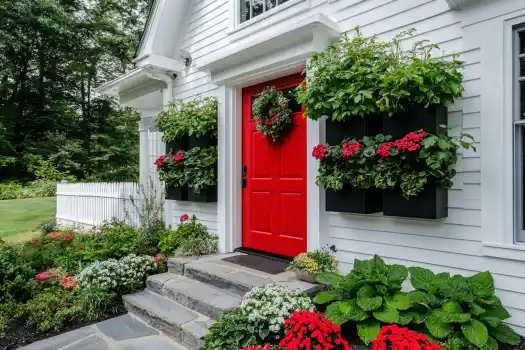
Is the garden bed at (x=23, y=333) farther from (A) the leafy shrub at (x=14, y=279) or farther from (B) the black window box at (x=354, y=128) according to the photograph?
(B) the black window box at (x=354, y=128)

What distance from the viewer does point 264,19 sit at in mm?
3916

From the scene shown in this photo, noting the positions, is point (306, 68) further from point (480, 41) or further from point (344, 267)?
point (344, 267)

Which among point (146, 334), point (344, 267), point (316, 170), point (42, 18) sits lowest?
point (146, 334)

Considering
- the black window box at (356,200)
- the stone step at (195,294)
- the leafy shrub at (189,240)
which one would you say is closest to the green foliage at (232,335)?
the stone step at (195,294)

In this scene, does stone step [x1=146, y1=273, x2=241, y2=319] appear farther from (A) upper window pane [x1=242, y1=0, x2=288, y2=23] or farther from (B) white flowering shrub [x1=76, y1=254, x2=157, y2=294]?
(A) upper window pane [x1=242, y1=0, x2=288, y2=23]

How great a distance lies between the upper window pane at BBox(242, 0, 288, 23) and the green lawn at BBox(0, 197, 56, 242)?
591cm

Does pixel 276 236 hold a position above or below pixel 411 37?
below

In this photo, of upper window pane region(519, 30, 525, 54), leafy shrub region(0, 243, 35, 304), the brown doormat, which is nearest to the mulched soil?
leafy shrub region(0, 243, 35, 304)

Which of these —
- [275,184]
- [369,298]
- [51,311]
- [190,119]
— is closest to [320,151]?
[275,184]

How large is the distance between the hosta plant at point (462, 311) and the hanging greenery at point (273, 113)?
6.60 feet

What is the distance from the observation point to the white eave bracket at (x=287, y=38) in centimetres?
310

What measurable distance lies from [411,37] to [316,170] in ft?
4.71

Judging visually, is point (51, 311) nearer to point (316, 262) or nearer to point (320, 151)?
point (316, 262)

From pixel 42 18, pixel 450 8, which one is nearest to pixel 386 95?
pixel 450 8
